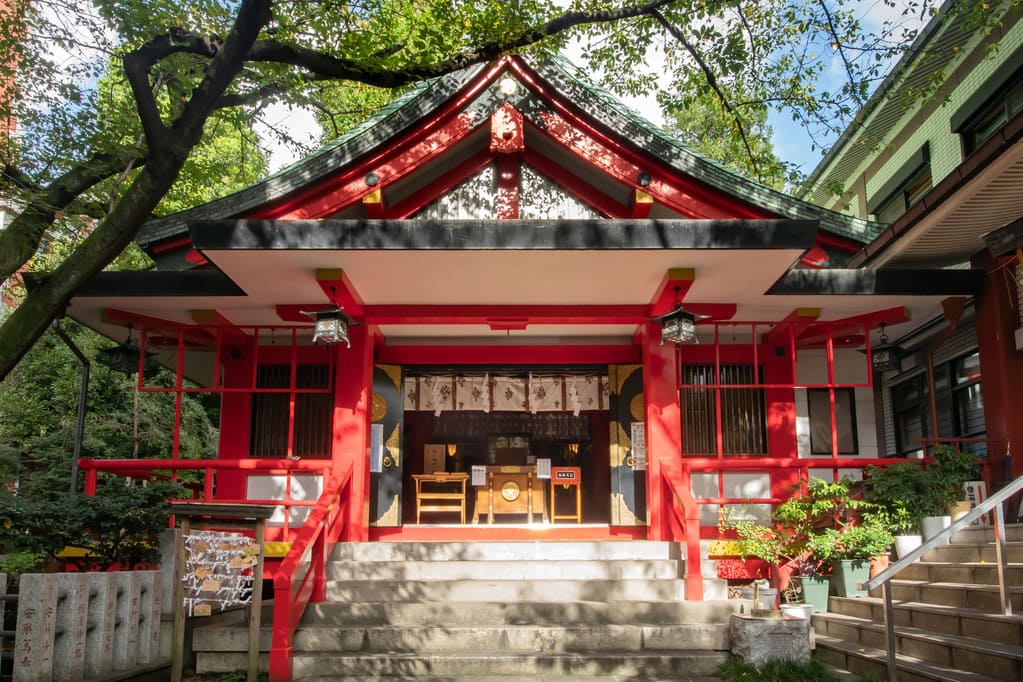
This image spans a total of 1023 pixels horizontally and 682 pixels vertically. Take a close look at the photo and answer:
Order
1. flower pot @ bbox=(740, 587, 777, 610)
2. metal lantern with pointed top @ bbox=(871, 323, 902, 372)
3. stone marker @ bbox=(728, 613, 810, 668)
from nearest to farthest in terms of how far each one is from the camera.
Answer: stone marker @ bbox=(728, 613, 810, 668), flower pot @ bbox=(740, 587, 777, 610), metal lantern with pointed top @ bbox=(871, 323, 902, 372)

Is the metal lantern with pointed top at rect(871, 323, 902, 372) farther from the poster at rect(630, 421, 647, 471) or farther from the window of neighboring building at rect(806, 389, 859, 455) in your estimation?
the poster at rect(630, 421, 647, 471)

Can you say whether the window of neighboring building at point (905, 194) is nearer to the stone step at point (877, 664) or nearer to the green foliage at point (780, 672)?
the stone step at point (877, 664)

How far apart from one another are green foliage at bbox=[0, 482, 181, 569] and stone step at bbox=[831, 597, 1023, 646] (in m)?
7.02

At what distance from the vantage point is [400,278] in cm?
979

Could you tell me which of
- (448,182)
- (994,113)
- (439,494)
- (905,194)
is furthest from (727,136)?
(448,182)

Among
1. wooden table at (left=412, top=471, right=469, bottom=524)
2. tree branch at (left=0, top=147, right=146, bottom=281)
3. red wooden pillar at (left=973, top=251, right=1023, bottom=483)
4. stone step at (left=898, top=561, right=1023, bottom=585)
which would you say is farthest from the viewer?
wooden table at (left=412, top=471, right=469, bottom=524)

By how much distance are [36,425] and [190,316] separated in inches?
405

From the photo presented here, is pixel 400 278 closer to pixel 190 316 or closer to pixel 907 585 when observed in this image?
pixel 190 316

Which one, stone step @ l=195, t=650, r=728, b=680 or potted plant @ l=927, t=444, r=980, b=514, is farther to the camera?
potted plant @ l=927, t=444, r=980, b=514

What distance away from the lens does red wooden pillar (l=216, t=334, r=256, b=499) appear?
1200 centimetres

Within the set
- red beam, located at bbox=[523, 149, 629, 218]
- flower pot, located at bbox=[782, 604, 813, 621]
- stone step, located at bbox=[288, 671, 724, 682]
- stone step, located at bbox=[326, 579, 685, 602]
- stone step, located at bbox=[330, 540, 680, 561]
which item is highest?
red beam, located at bbox=[523, 149, 629, 218]

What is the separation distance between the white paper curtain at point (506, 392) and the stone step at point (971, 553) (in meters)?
5.38

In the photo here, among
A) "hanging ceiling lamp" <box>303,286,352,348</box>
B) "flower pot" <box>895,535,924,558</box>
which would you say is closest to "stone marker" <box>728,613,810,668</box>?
"flower pot" <box>895,535,924,558</box>

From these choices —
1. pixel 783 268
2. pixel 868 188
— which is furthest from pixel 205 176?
pixel 868 188
